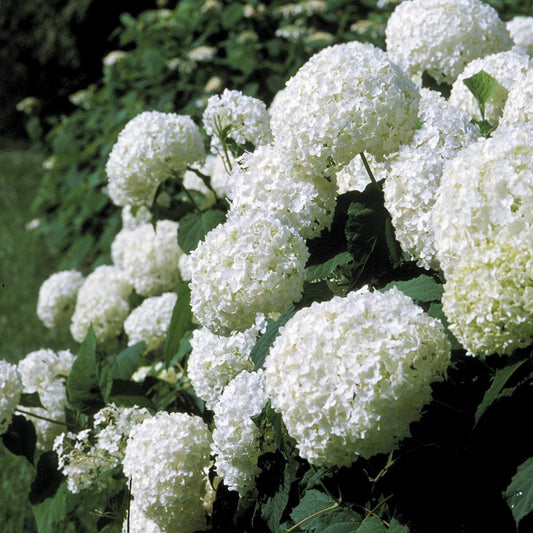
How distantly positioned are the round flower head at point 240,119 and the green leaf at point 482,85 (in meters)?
0.64

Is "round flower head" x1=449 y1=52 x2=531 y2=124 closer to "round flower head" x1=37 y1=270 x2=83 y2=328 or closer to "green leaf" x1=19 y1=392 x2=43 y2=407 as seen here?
"green leaf" x1=19 y1=392 x2=43 y2=407

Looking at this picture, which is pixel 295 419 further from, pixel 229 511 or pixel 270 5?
pixel 270 5

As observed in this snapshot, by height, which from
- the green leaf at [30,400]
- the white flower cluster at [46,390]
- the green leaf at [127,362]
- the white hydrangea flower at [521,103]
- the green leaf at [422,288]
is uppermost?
the white hydrangea flower at [521,103]

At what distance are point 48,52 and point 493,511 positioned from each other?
13198 millimetres

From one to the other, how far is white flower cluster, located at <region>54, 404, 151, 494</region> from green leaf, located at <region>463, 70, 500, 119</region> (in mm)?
1377

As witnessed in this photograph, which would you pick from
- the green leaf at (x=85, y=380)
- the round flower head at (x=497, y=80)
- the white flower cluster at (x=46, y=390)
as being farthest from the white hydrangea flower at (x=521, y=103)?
the white flower cluster at (x=46, y=390)

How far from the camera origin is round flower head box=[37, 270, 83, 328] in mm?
4059

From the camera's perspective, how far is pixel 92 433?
8.30 feet

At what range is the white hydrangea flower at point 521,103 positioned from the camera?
162 centimetres

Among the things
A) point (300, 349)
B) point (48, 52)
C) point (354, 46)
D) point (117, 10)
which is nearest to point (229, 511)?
point (300, 349)

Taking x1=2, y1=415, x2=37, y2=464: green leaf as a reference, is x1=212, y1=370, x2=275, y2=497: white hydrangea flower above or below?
above

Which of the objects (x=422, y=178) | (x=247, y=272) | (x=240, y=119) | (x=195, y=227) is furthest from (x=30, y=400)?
(x=422, y=178)

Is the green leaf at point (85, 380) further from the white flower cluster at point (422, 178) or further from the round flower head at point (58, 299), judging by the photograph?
the round flower head at point (58, 299)

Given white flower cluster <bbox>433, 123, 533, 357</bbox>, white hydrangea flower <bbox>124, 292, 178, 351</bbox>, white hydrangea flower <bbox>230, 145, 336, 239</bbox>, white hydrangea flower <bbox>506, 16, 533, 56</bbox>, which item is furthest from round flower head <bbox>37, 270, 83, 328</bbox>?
white flower cluster <bbox>433, 123, 533, 357</bbox>
